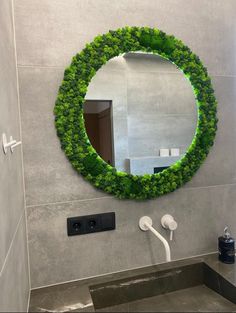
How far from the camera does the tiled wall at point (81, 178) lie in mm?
1062

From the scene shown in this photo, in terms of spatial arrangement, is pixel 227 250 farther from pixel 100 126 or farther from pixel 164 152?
pixel 100 126

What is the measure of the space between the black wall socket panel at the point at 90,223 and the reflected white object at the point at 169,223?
24 cm

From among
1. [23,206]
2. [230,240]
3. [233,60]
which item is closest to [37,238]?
[23,206]

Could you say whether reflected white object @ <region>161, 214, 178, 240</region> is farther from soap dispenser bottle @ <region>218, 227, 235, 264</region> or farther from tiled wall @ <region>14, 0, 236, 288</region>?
soap dispenser bottle @ <region>218, 227, 235, 264</region>

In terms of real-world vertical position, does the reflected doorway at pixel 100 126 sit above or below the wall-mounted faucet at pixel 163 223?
above

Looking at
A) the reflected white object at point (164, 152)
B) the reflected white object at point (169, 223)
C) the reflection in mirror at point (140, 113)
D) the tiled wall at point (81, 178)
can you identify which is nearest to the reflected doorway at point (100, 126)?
the reflection in mirror at point (140, 113)

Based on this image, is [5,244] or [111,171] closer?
[5,244]

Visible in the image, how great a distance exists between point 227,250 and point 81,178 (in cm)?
77

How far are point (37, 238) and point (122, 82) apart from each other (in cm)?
77

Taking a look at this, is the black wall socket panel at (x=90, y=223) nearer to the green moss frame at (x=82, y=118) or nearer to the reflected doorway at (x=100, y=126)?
the green moss frame at (x=82, y=118)

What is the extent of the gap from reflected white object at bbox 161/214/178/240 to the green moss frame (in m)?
0.12

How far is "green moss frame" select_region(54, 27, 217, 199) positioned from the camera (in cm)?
108

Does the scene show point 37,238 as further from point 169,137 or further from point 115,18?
point 115,18

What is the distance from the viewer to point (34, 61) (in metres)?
1.05
